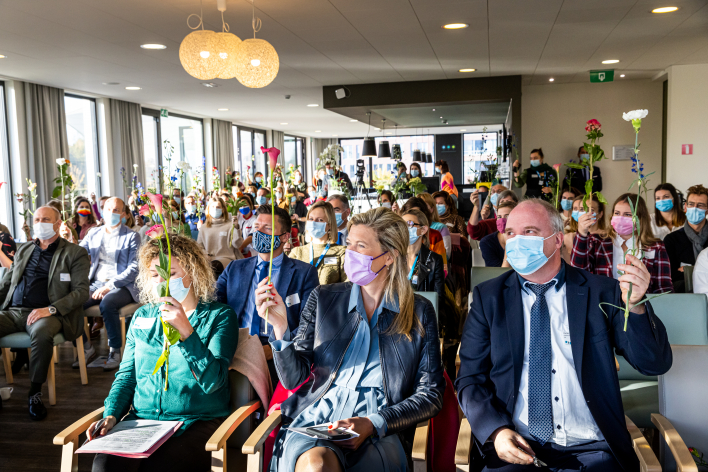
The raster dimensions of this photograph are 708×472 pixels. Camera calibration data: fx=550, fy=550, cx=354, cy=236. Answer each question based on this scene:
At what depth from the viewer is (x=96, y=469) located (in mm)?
1848

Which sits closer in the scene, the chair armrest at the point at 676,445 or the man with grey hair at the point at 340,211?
the chair armrest at the point at 676,445

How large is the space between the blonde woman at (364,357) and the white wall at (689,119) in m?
7.88

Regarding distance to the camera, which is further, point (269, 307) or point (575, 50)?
point (575, 50)

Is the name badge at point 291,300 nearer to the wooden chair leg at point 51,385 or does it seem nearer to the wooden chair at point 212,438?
the wooden chair at point 212,438

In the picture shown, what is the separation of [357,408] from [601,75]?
827cm

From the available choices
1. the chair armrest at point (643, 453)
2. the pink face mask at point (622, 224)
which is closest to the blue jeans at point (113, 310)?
the pink face mask at point (622, 224)

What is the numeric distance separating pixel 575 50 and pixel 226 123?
10.9 metres

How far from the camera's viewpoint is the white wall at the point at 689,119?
8242mm

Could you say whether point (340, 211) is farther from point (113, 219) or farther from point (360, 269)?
point (360, 269)

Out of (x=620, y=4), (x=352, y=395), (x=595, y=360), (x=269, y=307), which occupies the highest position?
(x=620, y=4)

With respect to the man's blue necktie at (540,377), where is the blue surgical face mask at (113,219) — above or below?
above

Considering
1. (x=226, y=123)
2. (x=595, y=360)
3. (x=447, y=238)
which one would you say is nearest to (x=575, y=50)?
(x=447, y=238)

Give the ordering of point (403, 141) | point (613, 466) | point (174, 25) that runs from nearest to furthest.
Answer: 1. point (613, 466)
2. point (174, 25)
3. point (403, 141)

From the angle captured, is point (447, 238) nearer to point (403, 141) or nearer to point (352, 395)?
point (352, 395)
